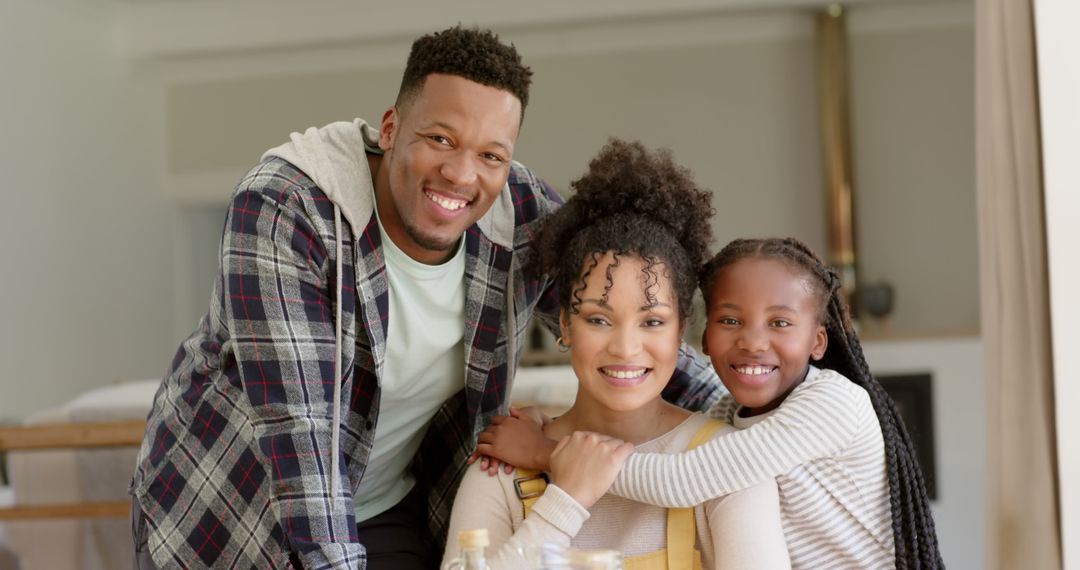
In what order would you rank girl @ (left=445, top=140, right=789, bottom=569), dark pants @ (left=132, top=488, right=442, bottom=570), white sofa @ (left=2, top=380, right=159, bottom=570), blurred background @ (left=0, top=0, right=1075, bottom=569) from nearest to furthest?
1. girl @ (left=445, top=140, right=789, bottom=569)
2. dark pants @ (left=132, top=488, right=442, bottom=570)
3. white sofa @ (left=2, top=380, right=159, bottom=570)
4. blurred background @ (left=0, top=0, right=1075, bottom=569)

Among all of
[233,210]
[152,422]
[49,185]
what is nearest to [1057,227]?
[233,210]

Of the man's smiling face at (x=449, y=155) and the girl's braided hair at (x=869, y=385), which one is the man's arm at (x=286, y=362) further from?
the girl's braided hair at (x=869, y=385)

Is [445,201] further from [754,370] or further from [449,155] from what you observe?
[754,370]

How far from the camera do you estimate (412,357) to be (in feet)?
5.78

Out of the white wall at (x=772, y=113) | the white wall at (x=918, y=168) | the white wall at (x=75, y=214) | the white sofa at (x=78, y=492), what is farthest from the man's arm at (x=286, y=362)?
the white wall at (x=918, y=168)

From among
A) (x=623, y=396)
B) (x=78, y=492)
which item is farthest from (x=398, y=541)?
(x=78, y=492)

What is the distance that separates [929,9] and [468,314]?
18.2ft

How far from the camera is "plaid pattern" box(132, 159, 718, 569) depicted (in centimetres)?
157

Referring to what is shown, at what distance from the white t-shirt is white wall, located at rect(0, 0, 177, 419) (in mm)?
4458

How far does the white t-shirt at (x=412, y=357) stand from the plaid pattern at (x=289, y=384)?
0.10ft

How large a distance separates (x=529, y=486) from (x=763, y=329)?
1.28 feet

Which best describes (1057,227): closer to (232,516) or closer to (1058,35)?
(1058,35)

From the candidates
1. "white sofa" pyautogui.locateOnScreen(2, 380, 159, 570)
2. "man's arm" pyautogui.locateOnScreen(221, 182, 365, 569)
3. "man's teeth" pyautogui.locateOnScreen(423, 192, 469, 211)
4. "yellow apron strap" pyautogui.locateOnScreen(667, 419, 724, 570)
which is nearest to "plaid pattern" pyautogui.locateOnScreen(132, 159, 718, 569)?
"man's arm" pyautogui.locateOnScreen(221, 182, 365, 569)

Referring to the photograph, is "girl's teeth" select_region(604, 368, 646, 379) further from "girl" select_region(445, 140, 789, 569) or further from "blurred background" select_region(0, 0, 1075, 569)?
"blurred background" select_region(0, 0, 1075, 569)
